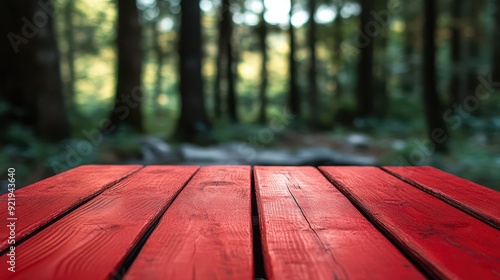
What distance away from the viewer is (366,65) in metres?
16.7

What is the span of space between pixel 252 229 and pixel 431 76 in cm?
808

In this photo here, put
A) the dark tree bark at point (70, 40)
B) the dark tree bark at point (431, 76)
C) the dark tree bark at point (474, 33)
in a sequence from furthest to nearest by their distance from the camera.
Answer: the dark tree bark at point (70, 40)
the dark tree bark at point (474, 33)
the dark tree bark at point (431, 76)

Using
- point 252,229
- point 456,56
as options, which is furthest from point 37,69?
point 456,56

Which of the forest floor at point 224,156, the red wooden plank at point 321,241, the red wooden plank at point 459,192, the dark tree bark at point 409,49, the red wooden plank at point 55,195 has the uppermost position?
the dark tree bark at point 409,49

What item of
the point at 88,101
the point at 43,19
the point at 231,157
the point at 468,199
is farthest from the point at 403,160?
the point at 88,101

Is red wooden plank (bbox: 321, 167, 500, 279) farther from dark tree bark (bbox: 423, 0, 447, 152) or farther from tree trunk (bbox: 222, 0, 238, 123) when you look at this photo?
tree trunk (bbox: 222, 0, 238, 123)

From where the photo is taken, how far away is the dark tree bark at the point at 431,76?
816cm

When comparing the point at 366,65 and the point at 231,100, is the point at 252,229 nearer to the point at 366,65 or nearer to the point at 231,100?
the point at 366,65

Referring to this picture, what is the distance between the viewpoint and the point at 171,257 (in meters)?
0.98

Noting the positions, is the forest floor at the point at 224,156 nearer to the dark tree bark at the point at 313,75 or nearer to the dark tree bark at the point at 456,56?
the dark tree bark at the point at 313,75

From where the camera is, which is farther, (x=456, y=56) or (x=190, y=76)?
(x=456, y=56)

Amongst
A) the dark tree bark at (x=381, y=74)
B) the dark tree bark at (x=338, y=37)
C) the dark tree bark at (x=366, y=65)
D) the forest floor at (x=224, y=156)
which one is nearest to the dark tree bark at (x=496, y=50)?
the forest floor at (x=224, y=156)

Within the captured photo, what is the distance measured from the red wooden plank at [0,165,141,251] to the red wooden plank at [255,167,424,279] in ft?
2.20

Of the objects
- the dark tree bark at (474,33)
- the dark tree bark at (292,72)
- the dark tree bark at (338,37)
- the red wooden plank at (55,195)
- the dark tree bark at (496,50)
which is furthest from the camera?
the dark tree bark at (338,37)
